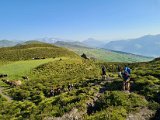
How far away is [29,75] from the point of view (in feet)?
269

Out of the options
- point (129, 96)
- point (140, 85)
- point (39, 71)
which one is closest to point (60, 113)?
point (129, 96)

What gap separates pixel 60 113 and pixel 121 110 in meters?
5.97

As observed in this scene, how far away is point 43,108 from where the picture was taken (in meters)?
32.0

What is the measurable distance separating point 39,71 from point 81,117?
207ft

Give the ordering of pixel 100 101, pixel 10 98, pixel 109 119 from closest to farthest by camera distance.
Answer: pixel 109 119, pixel 100 101, pixel 10 98

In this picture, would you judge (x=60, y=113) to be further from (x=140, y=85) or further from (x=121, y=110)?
(x=140, y=85)

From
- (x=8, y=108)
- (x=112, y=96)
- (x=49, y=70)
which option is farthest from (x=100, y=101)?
(x=49, y=70)

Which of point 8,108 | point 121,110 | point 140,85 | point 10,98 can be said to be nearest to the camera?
point 121,110

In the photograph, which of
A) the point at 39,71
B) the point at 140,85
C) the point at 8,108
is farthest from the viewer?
the point at 39,71

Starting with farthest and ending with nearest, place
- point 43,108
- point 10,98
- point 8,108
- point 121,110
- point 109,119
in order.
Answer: point 10,98 → point 8,108 → point 43,108 → point 121,110 → point 109,119

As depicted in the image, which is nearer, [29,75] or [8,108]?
[8,108]

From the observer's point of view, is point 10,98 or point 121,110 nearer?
point 121,110

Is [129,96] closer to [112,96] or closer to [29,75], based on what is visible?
[112,96]

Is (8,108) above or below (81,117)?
below
